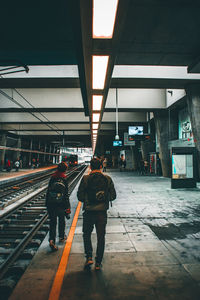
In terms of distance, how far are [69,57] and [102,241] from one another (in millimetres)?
7296

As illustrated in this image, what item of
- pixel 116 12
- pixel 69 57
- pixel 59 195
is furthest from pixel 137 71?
pixel 59 195

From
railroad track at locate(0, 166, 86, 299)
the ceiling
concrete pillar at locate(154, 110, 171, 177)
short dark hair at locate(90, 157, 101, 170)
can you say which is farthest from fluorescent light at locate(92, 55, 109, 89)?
concrete pillar at locate(154, 110, 171, 177)

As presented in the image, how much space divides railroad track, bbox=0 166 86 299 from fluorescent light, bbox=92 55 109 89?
14.4 ft

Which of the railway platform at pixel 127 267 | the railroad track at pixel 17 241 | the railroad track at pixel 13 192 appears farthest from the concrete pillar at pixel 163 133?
the railroad track at pixel 17 241

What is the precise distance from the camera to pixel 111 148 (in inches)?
1731

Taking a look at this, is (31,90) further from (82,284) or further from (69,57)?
(82,284)

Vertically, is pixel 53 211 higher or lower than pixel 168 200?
higher

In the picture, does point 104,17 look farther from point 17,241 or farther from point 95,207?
point 17,241

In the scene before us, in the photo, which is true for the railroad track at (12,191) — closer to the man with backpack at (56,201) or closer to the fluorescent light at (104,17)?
the man with backpack at (56,201)

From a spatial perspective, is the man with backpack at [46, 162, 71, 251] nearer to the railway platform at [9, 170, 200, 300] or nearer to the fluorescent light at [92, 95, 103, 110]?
the railway platform at [9, 170, 200, 300]

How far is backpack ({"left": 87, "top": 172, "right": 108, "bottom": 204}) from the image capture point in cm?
305

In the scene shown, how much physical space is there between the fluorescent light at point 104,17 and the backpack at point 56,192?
2943 mm

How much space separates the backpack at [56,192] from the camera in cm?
372

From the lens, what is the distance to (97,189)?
307 centimetres
